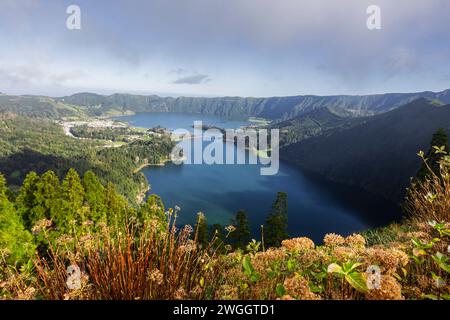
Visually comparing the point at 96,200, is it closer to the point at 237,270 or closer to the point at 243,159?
the point at 237,270

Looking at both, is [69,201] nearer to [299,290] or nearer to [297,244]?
[297,244]

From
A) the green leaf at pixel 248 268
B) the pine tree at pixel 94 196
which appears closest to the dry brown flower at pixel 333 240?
the green leaf at pixel 248 268

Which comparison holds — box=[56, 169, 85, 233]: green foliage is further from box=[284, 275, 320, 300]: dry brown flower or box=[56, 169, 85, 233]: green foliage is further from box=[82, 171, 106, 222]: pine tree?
box=[284, 275, 320, 300]: dry brown flower

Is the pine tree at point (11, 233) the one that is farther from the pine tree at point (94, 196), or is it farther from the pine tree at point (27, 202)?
the pine tree at point (94, 196)

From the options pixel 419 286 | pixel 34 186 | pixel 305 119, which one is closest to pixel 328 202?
pixel 34 186

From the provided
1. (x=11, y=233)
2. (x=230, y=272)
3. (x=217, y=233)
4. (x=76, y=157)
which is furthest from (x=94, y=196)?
A: (x=76, y=157)

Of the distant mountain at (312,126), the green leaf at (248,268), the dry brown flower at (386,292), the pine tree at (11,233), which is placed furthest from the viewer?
the distant mountain at (312,126)

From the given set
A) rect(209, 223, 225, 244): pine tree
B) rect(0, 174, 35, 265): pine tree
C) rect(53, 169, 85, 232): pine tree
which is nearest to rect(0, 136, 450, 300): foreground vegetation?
rect(209, 223, 225, 244): pine tree
